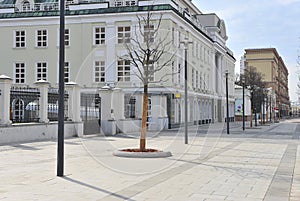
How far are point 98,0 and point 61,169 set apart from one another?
35994 mm

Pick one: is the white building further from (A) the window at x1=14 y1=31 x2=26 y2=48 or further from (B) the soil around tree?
(B) the soil around tree

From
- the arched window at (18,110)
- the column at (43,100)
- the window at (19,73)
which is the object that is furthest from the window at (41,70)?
the arched window at (18,110)

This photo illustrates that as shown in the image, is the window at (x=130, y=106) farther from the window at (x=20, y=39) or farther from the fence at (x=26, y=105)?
the window at (x=20, y=39)

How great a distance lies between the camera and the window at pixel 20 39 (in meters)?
45.6

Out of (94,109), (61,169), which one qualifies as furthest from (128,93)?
(61,169)

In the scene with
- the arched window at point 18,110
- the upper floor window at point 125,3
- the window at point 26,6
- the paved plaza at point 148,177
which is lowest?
the paved plaza at point 148,177

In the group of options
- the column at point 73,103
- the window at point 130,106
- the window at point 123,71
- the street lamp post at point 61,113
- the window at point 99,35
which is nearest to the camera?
the street lamp post at point 61,113

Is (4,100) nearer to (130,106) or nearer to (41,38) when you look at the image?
(130,106)

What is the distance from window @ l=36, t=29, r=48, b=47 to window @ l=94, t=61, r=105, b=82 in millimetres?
6121

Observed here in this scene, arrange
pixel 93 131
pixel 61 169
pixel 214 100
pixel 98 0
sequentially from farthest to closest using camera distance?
pixel 214 100 → pixel 98 0 → pixel 93 131 → pixel 61 169

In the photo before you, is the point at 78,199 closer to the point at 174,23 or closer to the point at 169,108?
the point at 169,108

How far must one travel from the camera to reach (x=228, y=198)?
895 centimetres

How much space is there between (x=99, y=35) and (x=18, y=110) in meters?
23.3

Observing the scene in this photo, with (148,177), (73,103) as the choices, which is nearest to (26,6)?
(73,103)
